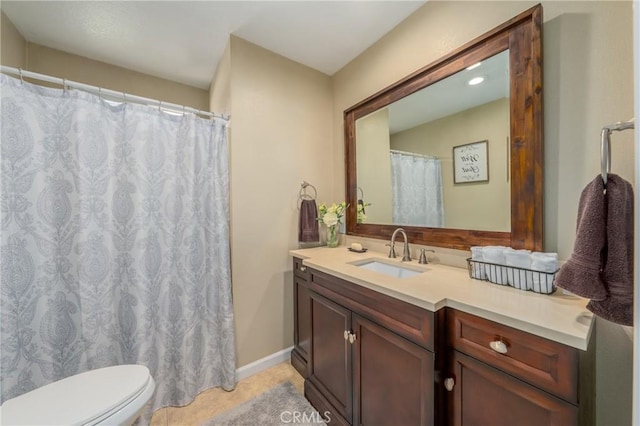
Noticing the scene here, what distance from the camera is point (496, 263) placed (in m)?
1.06

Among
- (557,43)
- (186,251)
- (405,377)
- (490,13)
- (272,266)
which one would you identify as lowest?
(405,377)

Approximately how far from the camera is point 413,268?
1385 millimetres

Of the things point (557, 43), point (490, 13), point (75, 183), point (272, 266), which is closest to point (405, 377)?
point (272, 266)

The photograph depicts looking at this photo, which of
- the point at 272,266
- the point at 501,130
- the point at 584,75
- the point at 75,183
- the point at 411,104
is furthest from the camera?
the point at 272,266

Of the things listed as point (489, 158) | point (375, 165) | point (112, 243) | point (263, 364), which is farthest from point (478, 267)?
point (112, 243)

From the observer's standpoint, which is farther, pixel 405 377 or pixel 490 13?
pixel 490 13

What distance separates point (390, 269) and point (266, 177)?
3.88ft

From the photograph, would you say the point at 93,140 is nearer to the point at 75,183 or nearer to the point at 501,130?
the point at 75,183

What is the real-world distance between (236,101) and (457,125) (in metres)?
1.53

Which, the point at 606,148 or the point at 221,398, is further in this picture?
the point at 221,398

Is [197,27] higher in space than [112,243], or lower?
higher

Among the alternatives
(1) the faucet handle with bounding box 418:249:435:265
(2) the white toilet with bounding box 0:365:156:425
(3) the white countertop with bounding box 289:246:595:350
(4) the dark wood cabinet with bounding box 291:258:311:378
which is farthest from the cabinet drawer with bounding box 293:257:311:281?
(2) the white toilet with bounding box 0:365:156:425

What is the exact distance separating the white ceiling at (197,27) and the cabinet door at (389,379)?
6.35 ft

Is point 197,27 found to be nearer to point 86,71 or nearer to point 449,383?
point 86,71
